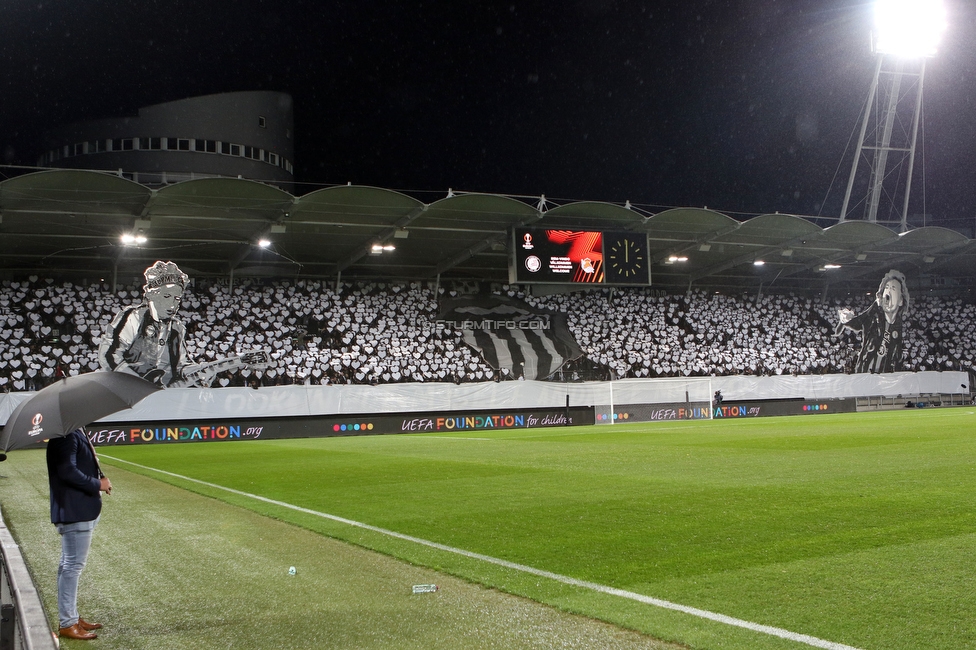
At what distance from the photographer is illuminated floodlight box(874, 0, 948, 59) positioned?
39.5 meters

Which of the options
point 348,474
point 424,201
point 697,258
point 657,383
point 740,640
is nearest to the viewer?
point 740,640

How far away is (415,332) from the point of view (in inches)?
1550

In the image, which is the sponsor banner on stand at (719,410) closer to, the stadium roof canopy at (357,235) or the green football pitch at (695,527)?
the stadium roof canopy at (357,235)

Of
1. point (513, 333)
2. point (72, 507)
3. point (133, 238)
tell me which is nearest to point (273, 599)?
point (72, 507)

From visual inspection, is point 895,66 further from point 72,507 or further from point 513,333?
point 72,507

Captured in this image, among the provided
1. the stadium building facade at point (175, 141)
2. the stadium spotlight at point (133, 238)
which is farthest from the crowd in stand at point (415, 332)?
the stadium building facade at point (175, 141)

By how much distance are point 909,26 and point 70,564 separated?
4484 centimetres

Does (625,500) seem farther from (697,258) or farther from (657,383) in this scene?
(697,258)

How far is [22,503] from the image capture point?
42.4 feet

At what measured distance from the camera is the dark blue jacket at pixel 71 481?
527cm

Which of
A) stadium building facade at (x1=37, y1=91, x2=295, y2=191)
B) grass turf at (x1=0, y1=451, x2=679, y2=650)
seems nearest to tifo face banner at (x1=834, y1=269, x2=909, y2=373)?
stadium building facade at (x1=37, y1=91, x2=295, y2=191)

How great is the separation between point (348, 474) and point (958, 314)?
45.9 m

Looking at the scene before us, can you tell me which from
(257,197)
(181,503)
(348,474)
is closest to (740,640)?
(181,503)

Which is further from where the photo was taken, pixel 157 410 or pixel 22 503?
pixel 157 410
